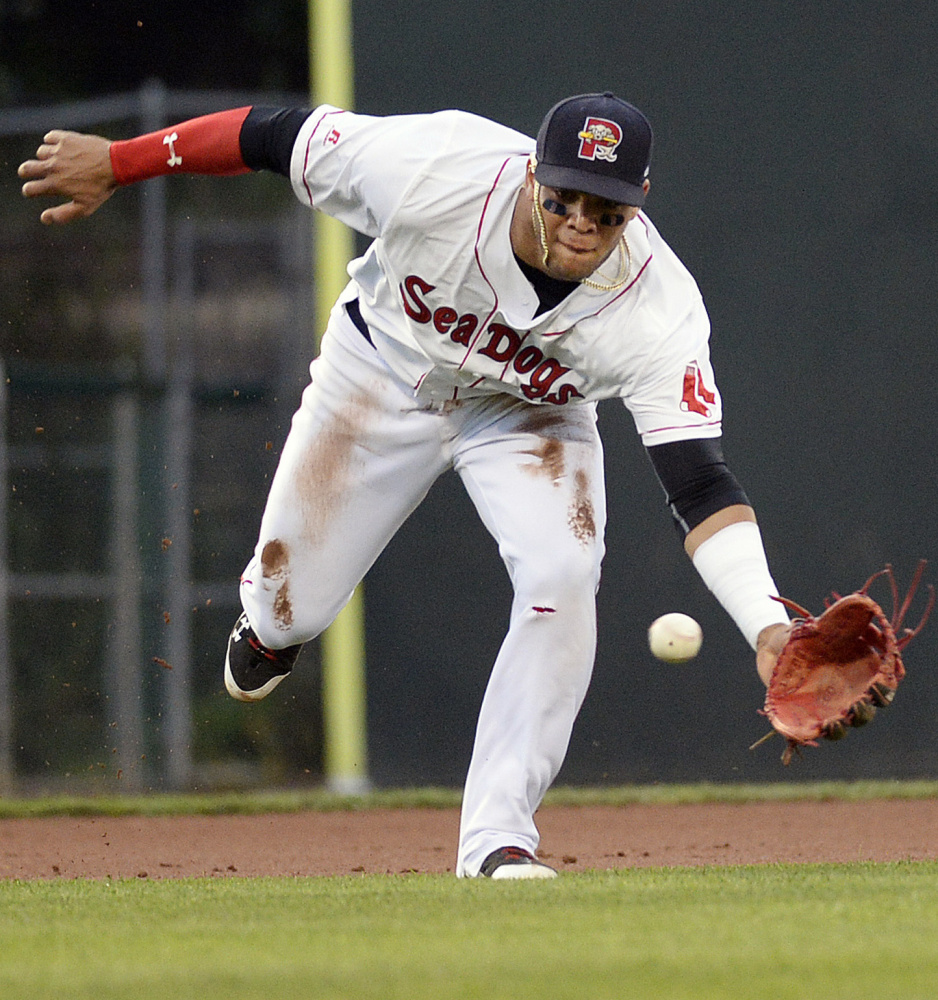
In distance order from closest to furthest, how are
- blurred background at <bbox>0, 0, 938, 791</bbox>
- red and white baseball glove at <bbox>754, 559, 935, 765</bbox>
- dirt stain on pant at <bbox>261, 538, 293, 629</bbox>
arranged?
1. red and white baseball glove at <bbox>754, 559, 935, 765</bbox>
2. dirt stain on pant at <bbox>261, 538, 293, 629</bbox>
3. blurred background at <bbox>0, 0, 938, 791</bbox>

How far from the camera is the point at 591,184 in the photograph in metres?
3.58

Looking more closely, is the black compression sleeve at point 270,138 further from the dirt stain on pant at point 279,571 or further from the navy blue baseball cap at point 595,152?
the dirt stain on pant at point 279,571

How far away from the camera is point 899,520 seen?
288 inches

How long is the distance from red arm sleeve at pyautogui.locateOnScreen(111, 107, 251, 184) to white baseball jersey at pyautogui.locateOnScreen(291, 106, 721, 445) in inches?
6.5

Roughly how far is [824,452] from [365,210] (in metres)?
3.79

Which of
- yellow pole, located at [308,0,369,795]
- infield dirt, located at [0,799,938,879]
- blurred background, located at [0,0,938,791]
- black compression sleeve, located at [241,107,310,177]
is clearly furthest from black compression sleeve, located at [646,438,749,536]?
yellow pole, located at [308,0,369,795]

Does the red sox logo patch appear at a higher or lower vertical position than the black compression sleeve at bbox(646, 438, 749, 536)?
higher

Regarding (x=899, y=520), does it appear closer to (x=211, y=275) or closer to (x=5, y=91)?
(x=211, y=275)

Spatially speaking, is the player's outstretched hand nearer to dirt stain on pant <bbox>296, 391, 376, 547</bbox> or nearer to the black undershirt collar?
dirt stain on pant <bbox>296, 391, 376, 547</bbox>

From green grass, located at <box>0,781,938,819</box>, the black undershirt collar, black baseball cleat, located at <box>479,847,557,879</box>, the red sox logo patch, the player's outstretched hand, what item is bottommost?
green grass, located at <box>0,781,938,819</box>

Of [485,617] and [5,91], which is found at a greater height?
→ [5,91]

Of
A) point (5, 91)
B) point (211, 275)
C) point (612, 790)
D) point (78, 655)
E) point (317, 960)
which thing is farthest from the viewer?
point (5, 91)

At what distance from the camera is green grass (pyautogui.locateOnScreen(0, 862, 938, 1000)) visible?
7.83 ft

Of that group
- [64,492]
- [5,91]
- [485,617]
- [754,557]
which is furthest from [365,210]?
[5,91]
